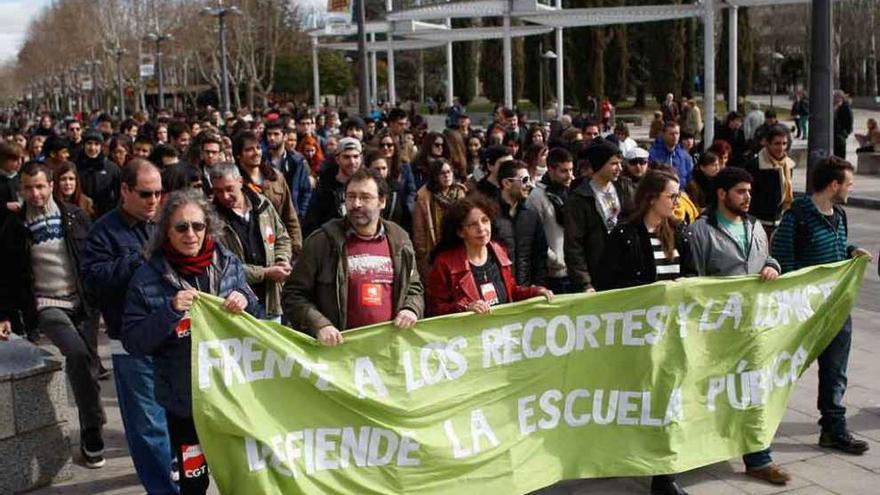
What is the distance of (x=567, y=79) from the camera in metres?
58.3

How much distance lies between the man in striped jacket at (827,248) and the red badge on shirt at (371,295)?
2.49 meters

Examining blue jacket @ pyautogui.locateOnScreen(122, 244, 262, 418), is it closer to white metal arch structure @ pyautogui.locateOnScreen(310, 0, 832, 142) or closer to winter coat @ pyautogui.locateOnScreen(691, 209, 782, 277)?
winter coat @ pyautogui.locateOnScreen(691, 209, 782, 277)

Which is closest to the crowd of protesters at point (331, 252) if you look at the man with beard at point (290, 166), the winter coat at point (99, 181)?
the man with beard at point (290, 166)

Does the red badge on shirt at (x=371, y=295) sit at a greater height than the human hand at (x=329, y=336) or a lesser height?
greater

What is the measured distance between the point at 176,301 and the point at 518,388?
1.73 metres

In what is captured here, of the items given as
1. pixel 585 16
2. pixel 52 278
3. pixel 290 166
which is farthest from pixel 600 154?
pixel 585 16

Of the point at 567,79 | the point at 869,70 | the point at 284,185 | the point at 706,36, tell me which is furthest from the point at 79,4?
the point at 284,185

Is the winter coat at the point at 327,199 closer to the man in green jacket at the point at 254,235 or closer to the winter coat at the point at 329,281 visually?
the man in green jacket at the point at 254,235

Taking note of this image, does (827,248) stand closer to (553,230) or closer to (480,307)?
(553,230)

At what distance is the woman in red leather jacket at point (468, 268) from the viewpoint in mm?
5430

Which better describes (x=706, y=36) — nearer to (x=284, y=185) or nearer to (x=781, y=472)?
(x=284, y=185)

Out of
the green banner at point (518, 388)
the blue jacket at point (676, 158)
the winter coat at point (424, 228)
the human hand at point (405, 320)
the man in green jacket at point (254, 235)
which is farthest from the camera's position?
the blue jacket at point (676, 158)

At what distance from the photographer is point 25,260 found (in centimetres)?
634

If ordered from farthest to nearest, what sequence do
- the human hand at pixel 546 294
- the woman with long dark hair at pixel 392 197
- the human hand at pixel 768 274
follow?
the woman with long dark hair at pixel 392 197 → the human hand at pixel 768 274 → the human hand at pixel 546 294
